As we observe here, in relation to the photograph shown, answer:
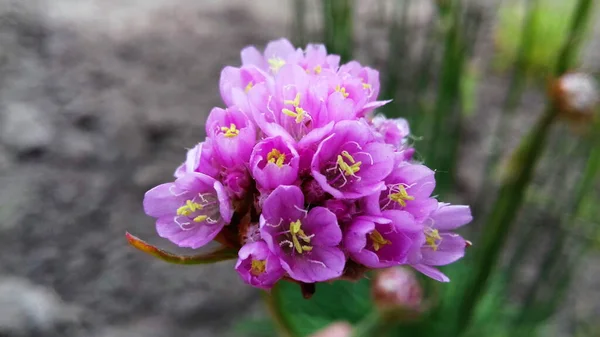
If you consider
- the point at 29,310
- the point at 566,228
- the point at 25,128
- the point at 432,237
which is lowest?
the point at 29,310

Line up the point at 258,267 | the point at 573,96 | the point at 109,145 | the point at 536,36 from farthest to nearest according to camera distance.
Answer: the point at 536,36, the point at 109,145, the point at 573,96, the point at 258,267

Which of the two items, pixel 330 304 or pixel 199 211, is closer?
pixel 199 211

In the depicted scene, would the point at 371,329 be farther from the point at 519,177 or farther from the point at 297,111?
the point at 297,111

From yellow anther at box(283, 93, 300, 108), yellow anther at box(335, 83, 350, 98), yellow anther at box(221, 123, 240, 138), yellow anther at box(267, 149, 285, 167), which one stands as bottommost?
yellow anther at box(267, 149, 285, 167)

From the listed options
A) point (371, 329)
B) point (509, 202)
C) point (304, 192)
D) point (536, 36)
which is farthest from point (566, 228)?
point (536, 36)

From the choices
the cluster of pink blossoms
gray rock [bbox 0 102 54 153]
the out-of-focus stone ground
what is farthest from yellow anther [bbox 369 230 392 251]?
gray rock [bbox 0 102 54 153]

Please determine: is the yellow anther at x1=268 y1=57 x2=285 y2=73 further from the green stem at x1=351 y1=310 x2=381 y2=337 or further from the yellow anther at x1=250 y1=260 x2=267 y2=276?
the green stem at x1=351 y1=310 x2=381 y2=337
